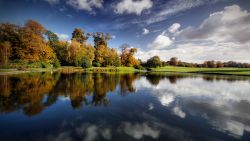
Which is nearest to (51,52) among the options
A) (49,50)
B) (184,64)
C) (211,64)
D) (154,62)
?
(49,50)

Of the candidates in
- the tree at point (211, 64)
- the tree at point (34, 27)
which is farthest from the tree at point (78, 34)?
the tree at point (211, 64)

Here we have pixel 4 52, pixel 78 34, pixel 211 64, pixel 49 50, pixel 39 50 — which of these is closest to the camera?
pixel 4 52

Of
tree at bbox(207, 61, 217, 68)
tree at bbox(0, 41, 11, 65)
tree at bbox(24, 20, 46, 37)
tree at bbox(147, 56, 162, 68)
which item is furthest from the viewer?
tree at bbox(207, 61, 217, 68)

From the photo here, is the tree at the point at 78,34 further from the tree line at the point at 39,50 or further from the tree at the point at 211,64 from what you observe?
the tree at the point at 211,64

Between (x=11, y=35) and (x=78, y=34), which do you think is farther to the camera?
(x=78, y=34)

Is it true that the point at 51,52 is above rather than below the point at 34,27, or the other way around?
below

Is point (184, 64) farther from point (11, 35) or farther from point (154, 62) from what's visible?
point (11, 35)

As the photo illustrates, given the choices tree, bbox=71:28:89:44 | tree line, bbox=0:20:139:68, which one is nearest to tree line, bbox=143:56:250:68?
tree line, bbox=0:20:139:68

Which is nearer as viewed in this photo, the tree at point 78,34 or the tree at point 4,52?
the tree at point 4,52

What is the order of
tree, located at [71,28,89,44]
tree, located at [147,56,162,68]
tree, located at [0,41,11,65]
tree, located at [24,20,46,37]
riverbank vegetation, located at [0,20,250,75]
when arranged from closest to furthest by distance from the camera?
tree, located at [0,41,11,65], riverbank vegetation, located at [0,20,250,75], tree, located at [24,20,46,37], tree, located at [71,28,89,44], tree, located at [147,56,162,68]

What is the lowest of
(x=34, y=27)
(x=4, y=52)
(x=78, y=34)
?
(x=4, y=52)

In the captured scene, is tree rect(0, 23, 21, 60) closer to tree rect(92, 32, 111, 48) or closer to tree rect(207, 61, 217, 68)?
tree rect(92, 32, 111, 48)

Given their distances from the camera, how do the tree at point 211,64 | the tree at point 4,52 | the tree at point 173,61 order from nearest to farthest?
the tree at point 4,52, the tree at point 211,64, the tree at point 173,61

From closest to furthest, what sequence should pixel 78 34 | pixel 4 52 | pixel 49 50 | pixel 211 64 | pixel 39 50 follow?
1. pixel 4 52
2. pixel 39 50
3. pixel 49 50
4. pixel 78 34
5. pixel 211 64
